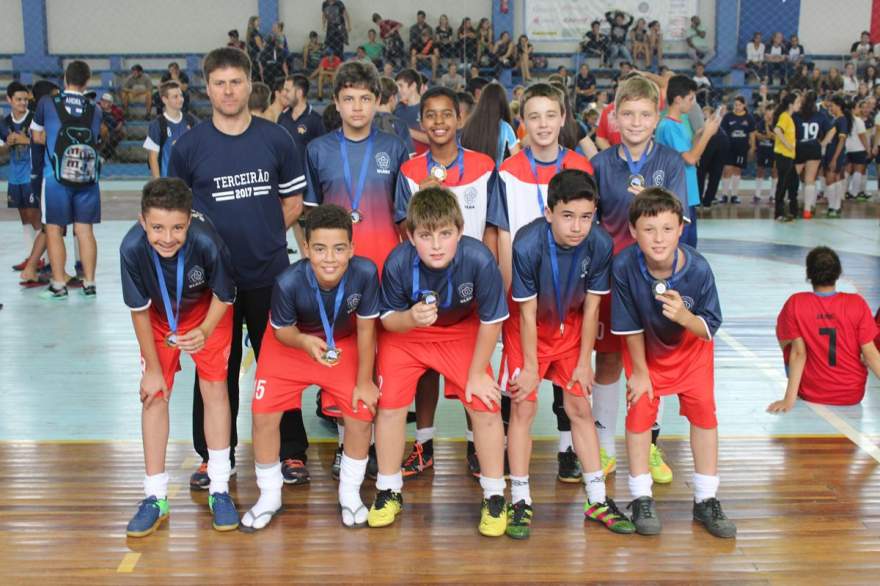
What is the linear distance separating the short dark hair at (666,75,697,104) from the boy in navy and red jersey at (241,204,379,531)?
307 cm

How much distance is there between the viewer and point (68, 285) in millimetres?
8602

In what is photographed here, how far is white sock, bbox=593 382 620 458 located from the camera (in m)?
4.23

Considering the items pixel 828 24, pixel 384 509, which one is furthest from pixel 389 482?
pixel 828 24

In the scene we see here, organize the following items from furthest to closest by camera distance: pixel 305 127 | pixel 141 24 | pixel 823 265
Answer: pixel 141 24, pixel 305 127, pixel 823 265

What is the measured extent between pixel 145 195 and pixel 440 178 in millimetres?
1263

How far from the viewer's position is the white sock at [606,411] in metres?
4.23

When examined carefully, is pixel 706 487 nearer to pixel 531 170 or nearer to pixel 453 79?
pixel 531 170

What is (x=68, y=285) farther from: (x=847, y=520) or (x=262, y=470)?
(x=847, y=520)

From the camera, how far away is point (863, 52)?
20562mm

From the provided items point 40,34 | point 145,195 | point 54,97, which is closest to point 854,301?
point 145,195

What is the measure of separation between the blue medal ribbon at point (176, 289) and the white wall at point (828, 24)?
838 inches

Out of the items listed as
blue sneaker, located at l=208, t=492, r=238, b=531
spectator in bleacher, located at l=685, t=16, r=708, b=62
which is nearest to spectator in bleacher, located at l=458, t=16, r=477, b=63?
spectator in bleacher, located at l=685, t=16, r=708, b=62

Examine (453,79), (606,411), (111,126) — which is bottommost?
(606,411)

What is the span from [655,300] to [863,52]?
19.7 meters
